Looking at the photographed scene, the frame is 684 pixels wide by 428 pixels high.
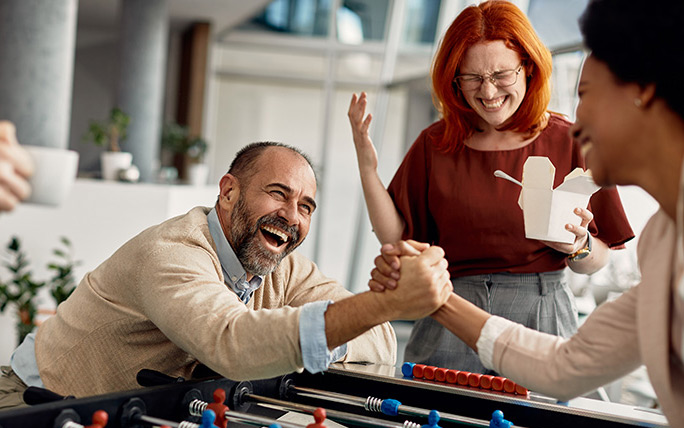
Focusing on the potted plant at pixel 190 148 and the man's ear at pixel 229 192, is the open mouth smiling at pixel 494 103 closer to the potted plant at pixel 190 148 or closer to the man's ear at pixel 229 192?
the man's ear at pixel 229 192

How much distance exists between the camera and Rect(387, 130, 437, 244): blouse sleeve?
2.13 metres

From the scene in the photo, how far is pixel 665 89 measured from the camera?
0.99 m

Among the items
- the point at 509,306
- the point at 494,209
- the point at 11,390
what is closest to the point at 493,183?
the point at 494,209

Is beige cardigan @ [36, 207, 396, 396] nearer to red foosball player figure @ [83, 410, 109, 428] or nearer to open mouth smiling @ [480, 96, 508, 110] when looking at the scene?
red foosball player figure @ [83, 410, 109, 428]

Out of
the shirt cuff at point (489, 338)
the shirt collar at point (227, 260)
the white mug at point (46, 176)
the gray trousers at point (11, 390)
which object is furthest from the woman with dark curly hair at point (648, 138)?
the gray trousers at point (11, 390)

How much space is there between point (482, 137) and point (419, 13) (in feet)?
18.3

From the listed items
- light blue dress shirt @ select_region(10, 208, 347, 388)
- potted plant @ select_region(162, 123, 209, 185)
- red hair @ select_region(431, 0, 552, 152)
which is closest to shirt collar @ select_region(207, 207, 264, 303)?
light blue dress shirt @ select_region(10, 208, 347, 388)

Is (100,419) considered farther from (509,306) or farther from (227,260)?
(509,306)

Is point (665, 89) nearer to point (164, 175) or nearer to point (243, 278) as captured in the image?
point (243, 278)

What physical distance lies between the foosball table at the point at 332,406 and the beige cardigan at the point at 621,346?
0.42 feet

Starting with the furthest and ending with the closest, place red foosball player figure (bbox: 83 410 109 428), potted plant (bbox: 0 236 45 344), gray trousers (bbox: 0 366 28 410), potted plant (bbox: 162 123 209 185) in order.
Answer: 1. potted plant (bbox: 162 123 209 185)
2. potted plant (bbox: 0 236 45 344)
3. gray trousers (bbox: 0 366 28 410)
4. red foosball player figure (bbox: 83 410 109 428)

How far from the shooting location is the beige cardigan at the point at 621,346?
1062mm

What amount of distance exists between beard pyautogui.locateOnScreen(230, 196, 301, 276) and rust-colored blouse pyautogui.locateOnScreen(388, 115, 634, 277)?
1.51 ft

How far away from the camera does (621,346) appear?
48.9 inches
